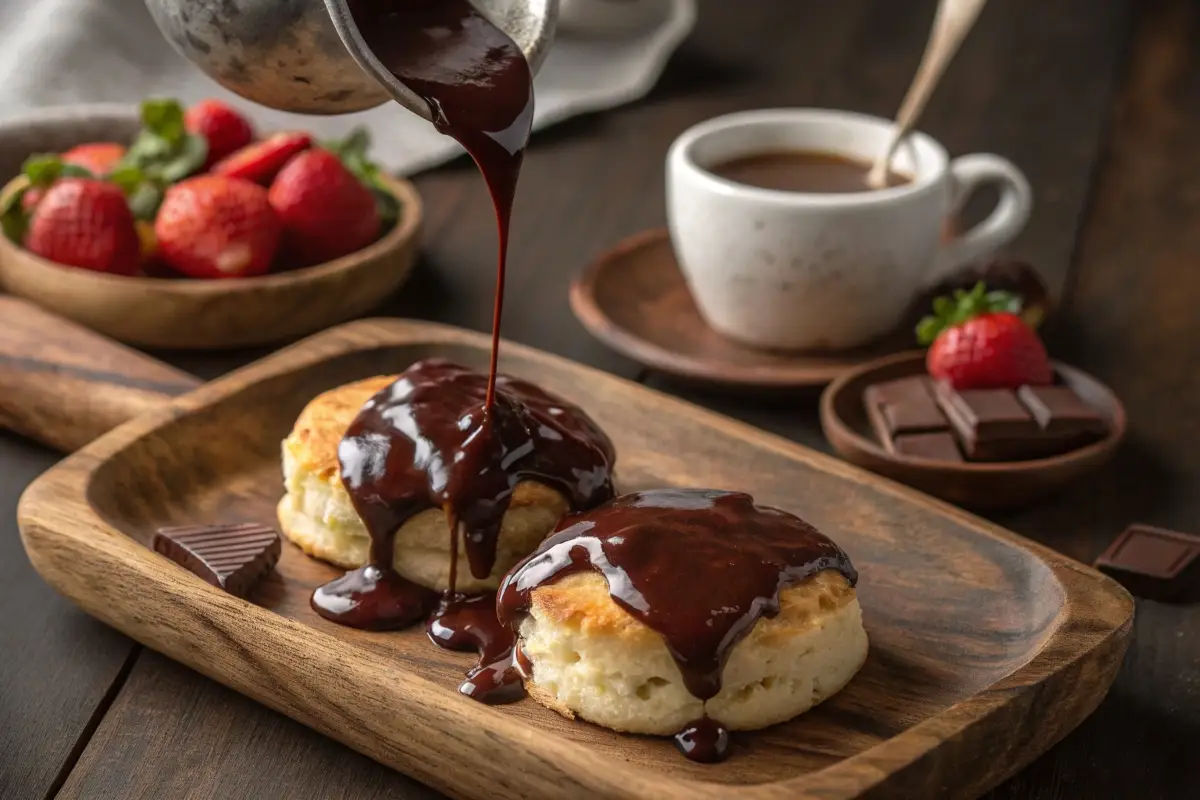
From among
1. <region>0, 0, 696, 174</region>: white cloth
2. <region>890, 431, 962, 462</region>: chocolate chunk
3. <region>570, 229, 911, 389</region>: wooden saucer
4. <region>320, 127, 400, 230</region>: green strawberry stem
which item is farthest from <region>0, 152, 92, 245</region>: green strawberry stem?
<region>890, 431, 962, 462</region>: chocolate chunk

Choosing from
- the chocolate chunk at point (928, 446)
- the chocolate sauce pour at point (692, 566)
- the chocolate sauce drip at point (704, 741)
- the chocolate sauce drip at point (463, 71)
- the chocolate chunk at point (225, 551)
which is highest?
the chocolate sauce drip at point (463, 71)

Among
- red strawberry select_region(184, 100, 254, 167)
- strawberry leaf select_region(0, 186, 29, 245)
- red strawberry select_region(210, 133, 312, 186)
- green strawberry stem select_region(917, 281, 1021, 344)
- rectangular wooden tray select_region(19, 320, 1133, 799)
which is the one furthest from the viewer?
red strawberry select_region(184, 100, 254, 167)

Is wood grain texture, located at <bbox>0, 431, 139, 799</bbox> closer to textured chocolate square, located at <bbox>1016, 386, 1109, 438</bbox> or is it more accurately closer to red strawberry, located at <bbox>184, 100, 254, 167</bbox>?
red strawberry, located at <bbox>184, 100, 254, 167</bbox>

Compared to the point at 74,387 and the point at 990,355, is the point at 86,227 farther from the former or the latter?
the point at 990,355

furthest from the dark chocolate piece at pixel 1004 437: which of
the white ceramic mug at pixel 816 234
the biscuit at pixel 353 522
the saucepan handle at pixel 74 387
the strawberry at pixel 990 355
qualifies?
the saucepan handle at pixel 74 387

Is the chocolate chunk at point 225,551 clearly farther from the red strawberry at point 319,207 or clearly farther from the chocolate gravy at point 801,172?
the chocolate gravy at point 801,172

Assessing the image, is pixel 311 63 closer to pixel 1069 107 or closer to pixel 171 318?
pixel 171 318

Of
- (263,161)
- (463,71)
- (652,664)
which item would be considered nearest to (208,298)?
(263,161)
